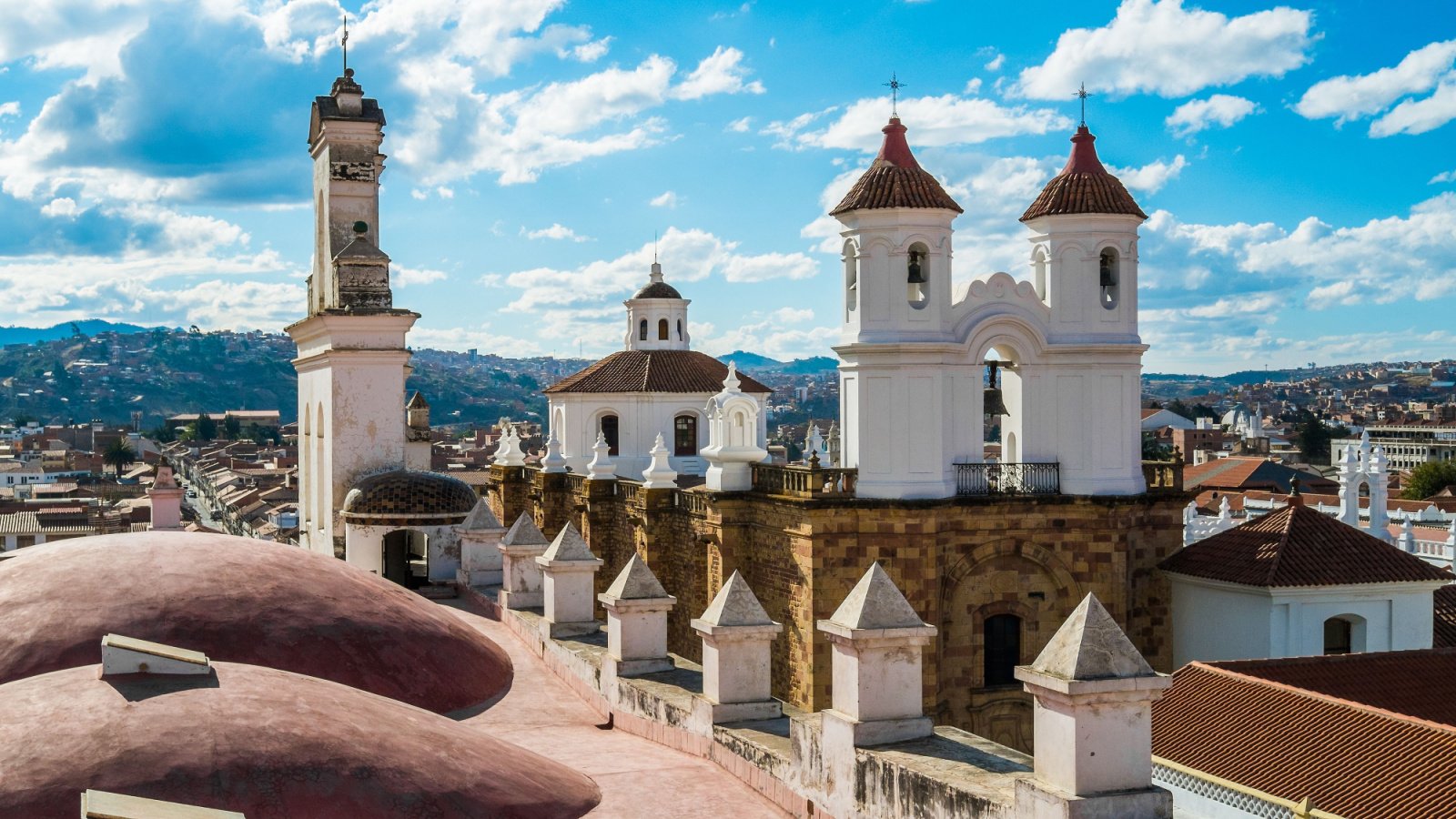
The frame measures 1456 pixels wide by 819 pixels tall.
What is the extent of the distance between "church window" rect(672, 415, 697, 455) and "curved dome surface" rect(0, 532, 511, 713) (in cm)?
2119

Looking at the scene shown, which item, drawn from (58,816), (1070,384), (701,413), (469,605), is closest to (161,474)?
(469,605)

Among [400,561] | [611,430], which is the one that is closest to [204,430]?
[611,430]

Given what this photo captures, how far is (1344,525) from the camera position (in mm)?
21031

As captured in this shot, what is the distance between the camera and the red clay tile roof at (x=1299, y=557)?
19.9m

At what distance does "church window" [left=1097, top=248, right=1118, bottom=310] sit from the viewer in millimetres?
21689

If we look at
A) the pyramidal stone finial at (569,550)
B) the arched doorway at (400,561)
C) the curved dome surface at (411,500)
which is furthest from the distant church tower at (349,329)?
the pyramidal stone finial at (569,550)

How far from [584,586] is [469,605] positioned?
3582 mm

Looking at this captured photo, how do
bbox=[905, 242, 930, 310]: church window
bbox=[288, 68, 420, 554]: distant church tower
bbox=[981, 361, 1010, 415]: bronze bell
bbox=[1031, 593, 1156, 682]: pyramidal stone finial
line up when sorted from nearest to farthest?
bbox=[1031, 593, 1156, 682]: pyramidal stone finial < bbox=[288, 68, 420, 554]: distant church tower < bbox=[905, 242, 930, 310]: church window < bbox=[981, 361, 1010, 415]: bronze bell

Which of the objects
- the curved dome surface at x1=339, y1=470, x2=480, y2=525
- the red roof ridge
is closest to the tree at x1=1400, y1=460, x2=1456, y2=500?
the red roof ridge

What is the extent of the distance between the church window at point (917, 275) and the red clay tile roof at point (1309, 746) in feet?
22.7

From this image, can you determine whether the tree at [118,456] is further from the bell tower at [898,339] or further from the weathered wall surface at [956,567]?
the bell tower at [898,339]

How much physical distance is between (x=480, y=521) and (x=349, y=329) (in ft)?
16.0

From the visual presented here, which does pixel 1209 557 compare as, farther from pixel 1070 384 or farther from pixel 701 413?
pixel 701 413

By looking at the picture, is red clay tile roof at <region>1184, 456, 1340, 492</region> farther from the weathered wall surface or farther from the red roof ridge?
the red roof ridge
